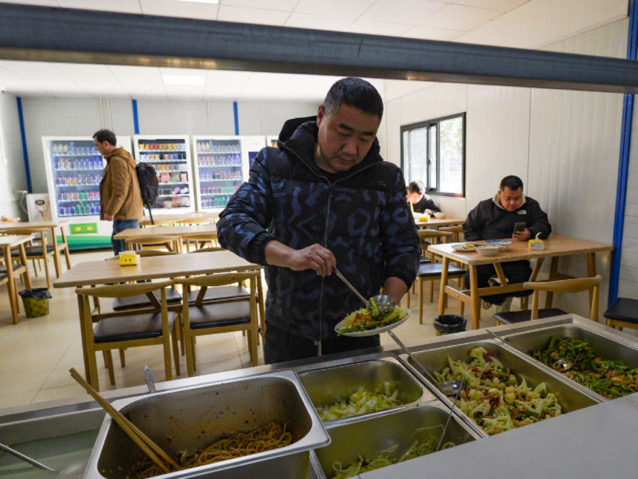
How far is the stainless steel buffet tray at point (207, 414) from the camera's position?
2.63 feet

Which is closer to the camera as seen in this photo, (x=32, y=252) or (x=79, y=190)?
(x=32, y=252)

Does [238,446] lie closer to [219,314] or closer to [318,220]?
[318,220]

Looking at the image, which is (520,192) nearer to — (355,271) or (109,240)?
(355,271)

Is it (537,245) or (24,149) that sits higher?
(24,149)

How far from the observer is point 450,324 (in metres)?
2.18

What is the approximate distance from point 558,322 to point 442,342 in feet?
1.66

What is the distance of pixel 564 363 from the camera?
136 centimetres

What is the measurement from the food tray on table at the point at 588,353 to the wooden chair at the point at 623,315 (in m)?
1.52

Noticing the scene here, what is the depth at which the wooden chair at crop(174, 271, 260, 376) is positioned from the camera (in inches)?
103

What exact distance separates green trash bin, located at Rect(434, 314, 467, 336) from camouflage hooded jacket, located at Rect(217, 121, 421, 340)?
85cm

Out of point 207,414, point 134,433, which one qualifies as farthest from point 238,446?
point 134,433

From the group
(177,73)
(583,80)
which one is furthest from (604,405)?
(177,73)

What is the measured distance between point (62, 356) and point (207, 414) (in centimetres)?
305

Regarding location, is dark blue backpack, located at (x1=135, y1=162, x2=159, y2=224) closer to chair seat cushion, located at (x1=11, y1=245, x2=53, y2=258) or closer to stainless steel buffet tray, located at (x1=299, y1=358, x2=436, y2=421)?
chair seat cushion, located at (x1=11, y1=245, x2=53, y2=258)
